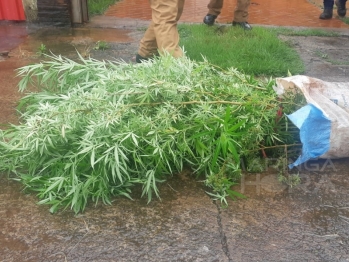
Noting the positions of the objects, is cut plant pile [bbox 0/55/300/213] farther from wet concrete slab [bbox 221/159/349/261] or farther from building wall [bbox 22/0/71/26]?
building wall [bbox 22/0/71/26]

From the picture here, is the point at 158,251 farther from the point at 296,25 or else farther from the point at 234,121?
the point at 296,25

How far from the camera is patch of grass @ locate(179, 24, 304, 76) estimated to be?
14.3 ft

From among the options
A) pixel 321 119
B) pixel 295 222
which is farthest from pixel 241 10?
pixel 295 222

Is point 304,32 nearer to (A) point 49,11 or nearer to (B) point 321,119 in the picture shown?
(A) point 49,11

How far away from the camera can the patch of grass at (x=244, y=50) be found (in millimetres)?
4363

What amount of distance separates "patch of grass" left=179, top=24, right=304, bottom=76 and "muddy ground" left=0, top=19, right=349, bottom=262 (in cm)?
178

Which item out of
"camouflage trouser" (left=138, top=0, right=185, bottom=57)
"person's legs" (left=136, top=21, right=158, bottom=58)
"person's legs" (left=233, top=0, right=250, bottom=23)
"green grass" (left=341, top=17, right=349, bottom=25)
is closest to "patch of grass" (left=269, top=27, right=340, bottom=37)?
"person's legs" (left=233, top=0, right=250, bottom=23)

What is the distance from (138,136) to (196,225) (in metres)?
0.55

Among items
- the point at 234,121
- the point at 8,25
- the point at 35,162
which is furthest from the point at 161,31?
the point at 8,25

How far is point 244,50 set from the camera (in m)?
4.78

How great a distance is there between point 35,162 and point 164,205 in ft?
2.48

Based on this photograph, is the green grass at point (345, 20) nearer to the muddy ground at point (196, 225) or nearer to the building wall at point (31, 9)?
the building wall at point (31, 9)

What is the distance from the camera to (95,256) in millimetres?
1975

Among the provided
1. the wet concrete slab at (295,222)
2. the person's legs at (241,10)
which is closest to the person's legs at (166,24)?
the wet concrete slab at (295,222)
